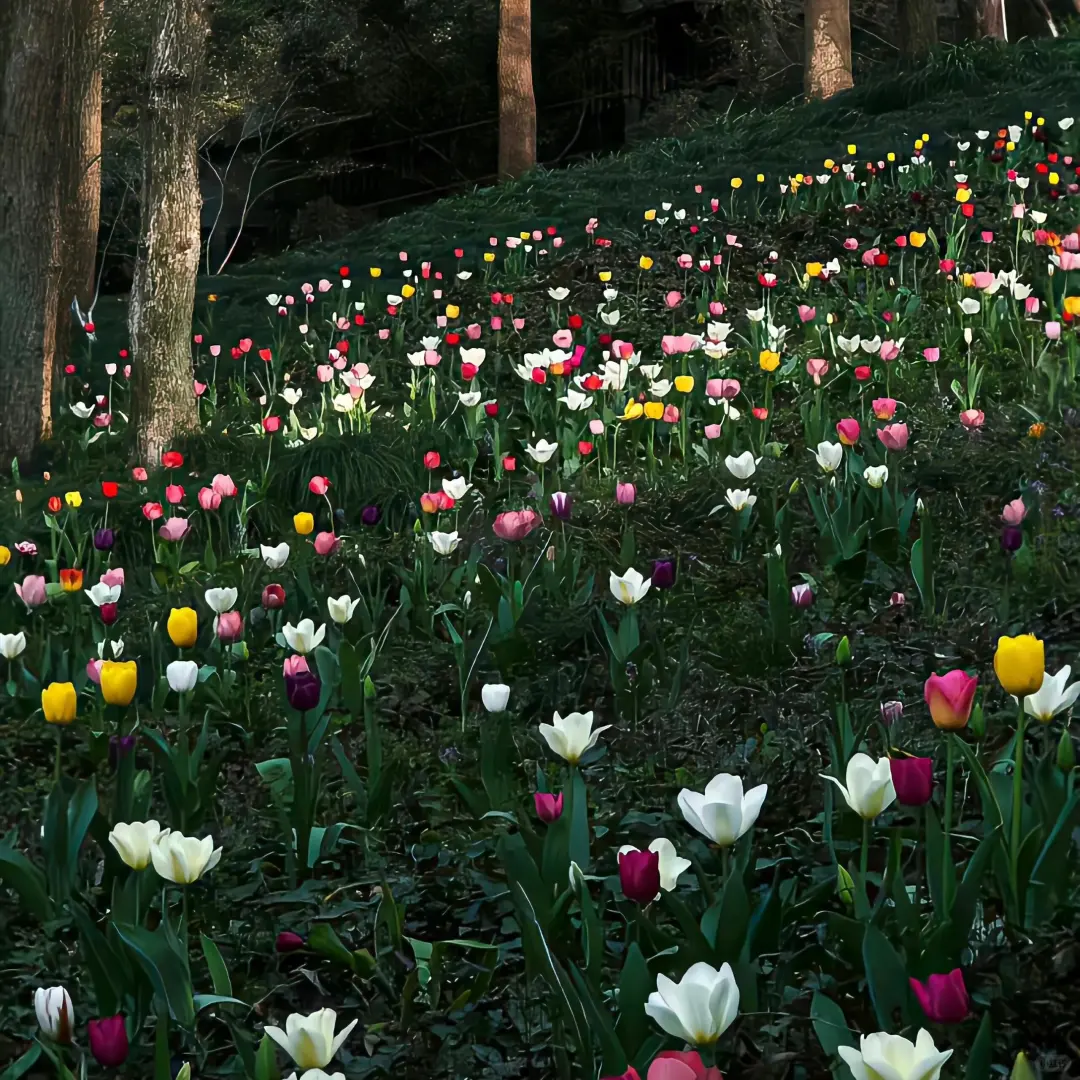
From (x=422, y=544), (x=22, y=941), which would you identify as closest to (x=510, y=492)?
(x=422, y=544)

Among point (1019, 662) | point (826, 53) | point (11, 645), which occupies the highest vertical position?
point (826, 53)

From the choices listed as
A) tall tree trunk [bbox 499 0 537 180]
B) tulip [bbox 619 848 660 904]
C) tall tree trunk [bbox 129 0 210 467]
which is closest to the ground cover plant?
tulip [bbox 619 848 660 904]

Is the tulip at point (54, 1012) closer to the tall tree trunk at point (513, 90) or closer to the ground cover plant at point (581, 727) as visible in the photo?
the ground cover plant at point (581, 727)

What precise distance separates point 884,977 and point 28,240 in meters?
6.55

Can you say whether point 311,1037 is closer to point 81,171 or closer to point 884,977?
point 884,977

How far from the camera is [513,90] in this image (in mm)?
15234

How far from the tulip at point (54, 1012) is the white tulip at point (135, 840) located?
0.32 m

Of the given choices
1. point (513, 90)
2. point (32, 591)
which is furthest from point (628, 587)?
point (513, 90)

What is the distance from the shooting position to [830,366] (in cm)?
606

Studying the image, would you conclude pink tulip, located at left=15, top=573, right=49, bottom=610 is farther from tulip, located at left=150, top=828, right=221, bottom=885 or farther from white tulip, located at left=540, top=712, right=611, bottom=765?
white tulip, located at left=540, top=712, right=611, bottom=765

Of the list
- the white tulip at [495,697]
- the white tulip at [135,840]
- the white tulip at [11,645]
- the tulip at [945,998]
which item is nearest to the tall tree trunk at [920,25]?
the white tulip at [11,645]

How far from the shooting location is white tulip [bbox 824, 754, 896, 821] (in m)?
1.99

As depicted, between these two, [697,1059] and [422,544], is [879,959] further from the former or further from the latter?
[422,544]

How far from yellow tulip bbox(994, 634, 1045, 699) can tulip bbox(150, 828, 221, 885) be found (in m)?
1.15
